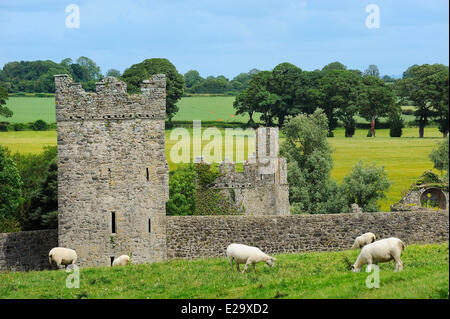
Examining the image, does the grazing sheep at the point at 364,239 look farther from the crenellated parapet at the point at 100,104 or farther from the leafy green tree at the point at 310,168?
the leafy green tree at the point at 310,168

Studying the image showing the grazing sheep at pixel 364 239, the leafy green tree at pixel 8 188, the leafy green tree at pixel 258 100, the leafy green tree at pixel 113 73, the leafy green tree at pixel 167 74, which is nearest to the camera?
the grazing sheep at pixel 364 239

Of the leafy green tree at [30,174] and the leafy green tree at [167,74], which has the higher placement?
the leafy green tree at [167,74]

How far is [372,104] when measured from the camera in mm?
101375

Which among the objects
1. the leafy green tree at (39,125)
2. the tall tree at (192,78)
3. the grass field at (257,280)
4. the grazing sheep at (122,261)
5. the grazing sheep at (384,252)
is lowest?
the grazing sheep at (122,261)

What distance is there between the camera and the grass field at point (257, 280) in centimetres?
1941

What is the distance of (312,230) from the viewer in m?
30.8

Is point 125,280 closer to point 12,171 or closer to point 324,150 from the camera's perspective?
point 12,171

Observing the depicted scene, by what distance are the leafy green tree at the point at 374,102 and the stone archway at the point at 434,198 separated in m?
52.8

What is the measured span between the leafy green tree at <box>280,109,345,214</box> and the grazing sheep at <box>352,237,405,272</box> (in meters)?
35.4

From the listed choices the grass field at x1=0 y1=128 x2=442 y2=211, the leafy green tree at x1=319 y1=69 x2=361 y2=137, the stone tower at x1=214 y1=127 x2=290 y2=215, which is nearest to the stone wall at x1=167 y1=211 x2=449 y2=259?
the stone tower at x1=214 y1=127 x2=290 y2=215

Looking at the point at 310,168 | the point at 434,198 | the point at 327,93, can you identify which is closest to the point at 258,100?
A: the point at 327,93

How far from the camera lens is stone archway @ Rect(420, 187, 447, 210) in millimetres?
44138

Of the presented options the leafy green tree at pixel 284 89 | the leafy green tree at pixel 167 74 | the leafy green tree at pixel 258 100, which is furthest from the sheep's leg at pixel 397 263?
the leafy green tree at pixel 258 100
